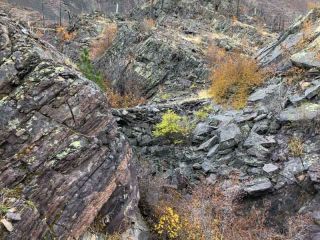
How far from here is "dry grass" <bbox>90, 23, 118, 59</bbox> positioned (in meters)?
41.3

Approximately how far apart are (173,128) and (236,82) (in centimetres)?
478

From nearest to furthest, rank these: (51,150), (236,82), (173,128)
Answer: (51,150) < (173,128) < (236,82)

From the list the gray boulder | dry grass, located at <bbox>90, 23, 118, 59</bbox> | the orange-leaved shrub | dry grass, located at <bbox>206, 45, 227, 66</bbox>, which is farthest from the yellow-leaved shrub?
dry grass, located at <bbox>90, 23, 118, 59</bbox>

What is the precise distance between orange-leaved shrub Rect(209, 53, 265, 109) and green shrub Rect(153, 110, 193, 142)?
102 inches

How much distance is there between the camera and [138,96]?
3278 centimetres

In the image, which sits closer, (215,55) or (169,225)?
(169,225)

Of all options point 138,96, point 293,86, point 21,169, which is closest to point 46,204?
point 21,169

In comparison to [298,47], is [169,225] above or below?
below

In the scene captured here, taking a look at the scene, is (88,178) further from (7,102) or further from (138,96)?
(138,96)

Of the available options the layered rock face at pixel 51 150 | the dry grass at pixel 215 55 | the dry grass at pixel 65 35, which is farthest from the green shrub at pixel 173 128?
the dry grass at pixel 65 35

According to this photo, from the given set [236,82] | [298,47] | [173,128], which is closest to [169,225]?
[173,128]

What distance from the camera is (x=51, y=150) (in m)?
15.6

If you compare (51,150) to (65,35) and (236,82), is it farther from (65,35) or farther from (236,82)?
(65,35)

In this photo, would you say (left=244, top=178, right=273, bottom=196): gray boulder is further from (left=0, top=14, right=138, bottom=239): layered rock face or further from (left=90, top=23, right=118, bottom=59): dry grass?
(left=90, top=23, right=118, bottom=59): dry grass
